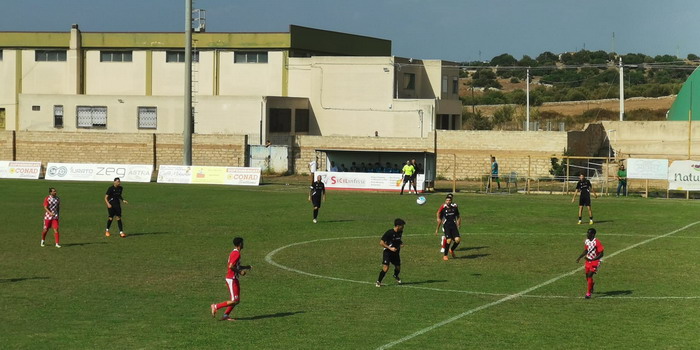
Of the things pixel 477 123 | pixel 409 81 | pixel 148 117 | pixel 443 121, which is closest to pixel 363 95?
pixel 409 81

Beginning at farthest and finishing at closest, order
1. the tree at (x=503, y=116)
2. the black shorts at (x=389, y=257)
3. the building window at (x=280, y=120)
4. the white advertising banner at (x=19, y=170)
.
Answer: the tree at (x=503, y=116), the building window at (x=280, y=120), the white advertising banner at (x=19, y=170), the black shorts at (x=389, y=257)

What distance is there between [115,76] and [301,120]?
656 inches

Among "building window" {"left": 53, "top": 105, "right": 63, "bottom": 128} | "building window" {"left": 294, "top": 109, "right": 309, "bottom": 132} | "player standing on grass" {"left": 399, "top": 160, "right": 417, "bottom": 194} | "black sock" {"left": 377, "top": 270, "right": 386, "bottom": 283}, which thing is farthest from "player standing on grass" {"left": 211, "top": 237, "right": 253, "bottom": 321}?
"building window" {"left": 53, "top": 105, "right": 63, "bottom": 128}

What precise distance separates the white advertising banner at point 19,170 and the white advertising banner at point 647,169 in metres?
39.0

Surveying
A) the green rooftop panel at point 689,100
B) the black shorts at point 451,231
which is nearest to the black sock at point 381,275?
the black shorts at point 451,231

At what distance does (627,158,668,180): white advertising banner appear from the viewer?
58.4 metres

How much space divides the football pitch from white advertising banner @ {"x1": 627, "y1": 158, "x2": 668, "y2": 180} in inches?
337

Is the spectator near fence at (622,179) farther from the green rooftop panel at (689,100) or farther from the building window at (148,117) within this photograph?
the building window at (148,117)

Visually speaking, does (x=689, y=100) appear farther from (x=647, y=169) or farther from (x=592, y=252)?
(x=592, y=252)

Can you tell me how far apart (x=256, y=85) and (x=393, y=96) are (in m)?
11.6

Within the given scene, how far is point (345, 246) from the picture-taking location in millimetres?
36406

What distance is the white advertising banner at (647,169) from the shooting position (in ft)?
192

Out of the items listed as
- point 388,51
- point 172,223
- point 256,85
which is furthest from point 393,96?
point 172,223

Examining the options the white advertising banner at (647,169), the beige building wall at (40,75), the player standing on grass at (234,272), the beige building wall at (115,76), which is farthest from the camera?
the beige building wall at (40,75)
